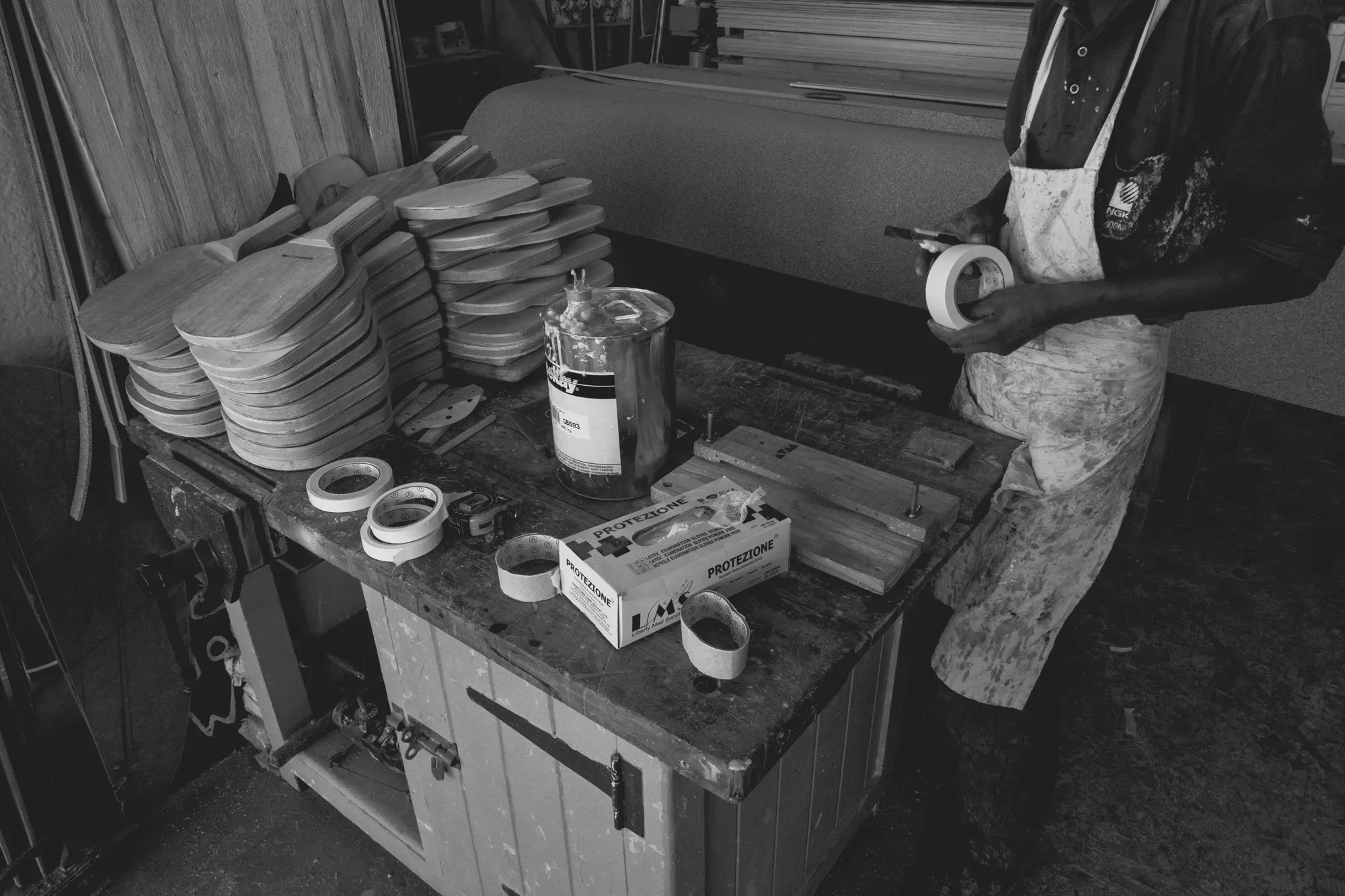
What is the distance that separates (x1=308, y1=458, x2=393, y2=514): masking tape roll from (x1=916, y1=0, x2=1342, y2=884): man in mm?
943

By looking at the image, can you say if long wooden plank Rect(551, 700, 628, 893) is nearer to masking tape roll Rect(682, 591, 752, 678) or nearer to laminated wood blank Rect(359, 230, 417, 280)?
masking tape roll Rect(682, 591, 752, 678)

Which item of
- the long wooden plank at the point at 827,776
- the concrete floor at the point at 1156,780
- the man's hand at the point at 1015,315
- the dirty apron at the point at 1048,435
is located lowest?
the concrete floor at the point at 1156,780

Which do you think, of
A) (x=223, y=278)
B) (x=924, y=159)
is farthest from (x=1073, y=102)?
(x=223, y=278)

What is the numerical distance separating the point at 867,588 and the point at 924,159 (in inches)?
57.2

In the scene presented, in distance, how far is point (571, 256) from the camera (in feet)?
5.64

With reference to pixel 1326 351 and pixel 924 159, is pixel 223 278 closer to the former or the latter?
pixel 924 159

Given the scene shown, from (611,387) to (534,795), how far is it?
2.19ft

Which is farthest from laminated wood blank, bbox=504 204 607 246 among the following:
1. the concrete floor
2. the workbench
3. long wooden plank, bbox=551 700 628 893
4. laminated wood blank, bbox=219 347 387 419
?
the concrete floor

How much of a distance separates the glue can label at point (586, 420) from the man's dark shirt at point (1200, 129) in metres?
0.89

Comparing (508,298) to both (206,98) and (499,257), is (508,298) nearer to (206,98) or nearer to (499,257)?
(499,257)

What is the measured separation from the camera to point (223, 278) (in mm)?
1450

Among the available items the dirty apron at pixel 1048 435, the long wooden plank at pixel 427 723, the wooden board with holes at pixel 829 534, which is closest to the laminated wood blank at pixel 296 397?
the long wooden plank at pixel 427 723

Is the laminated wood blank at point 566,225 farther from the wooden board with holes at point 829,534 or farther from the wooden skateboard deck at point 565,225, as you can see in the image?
the wooden board with holes at point 829,534

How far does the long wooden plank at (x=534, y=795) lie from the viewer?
1290mm
